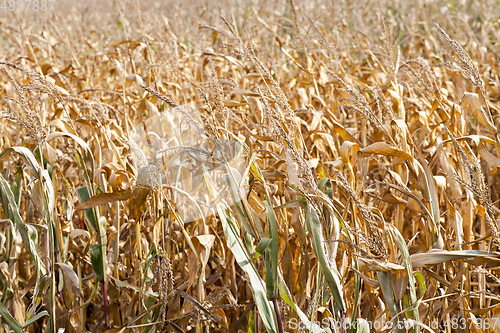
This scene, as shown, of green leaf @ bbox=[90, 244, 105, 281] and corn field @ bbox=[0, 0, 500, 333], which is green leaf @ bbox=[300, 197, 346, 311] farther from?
green leaf @ bbox=[90, 244, 105, 281]

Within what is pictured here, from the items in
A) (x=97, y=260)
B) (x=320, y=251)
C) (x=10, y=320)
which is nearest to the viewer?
(x=320, y=251)

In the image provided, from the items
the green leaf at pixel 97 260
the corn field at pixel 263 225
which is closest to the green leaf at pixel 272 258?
the corn field at pixel 263 225

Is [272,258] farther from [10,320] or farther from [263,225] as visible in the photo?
[10,320]

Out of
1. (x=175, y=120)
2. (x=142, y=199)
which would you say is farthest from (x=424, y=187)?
(x=175, y=120)

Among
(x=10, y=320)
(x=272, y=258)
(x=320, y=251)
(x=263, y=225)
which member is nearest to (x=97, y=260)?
(x=10, y=320)

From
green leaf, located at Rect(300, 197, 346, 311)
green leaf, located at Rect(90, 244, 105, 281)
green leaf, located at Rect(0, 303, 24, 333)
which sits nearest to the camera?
green leaf, located at Rect(300, 197, 346, 311)

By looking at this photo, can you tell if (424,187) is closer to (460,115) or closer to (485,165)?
(460,115)

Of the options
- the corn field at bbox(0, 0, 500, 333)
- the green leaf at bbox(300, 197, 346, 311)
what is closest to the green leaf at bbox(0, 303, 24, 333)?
the corn field at bbox(0, 0, 500, 333)

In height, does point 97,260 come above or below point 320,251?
below

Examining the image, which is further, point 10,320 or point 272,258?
point 10,320

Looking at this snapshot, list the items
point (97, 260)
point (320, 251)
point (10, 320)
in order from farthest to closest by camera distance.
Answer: point (97, 260)
point (10, 320)
point (320, 251)

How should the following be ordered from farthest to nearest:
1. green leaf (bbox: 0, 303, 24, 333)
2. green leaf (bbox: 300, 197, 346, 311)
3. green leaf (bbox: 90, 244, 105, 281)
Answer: green leaf (bbox: 90, 244, 105, 281) → green leaf (bbox: 0, 303, 24, 333) → green leaf (bbox: 300, 197, 346, 311)

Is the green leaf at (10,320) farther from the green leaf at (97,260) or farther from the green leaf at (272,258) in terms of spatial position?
the green leaf at (272,258)

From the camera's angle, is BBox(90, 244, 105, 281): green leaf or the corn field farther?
BBox(90, 244, 105, 281): green leaf
